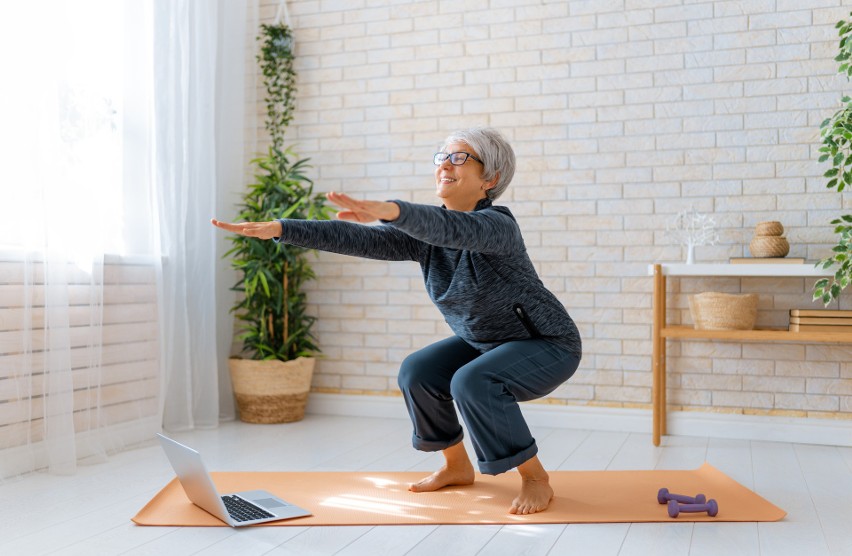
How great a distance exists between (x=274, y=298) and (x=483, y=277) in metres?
1.84

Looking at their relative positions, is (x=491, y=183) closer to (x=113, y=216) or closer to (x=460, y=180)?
(x=460, y=180)

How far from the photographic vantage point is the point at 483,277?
A: 2.44 metres

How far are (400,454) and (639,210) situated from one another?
5.05ft

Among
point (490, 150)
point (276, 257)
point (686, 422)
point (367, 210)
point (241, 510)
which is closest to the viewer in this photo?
point (367, 210)

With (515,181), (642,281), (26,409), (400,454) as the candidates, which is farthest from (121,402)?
(642,281)

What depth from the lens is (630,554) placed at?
2068 millimetres

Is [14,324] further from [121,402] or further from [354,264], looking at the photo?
[354,264]

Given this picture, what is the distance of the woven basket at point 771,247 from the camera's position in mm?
3406

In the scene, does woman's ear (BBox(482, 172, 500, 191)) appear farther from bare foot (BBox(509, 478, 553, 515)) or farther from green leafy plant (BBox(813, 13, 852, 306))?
green leafy plant (BBox(813, 13, 852, 306))

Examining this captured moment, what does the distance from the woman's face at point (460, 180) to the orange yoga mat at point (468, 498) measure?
2.91 ft

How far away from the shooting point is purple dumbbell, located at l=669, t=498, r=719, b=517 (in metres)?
2.35

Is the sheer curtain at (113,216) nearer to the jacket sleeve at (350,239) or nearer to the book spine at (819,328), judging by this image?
the jacket sleeve at (350,239)

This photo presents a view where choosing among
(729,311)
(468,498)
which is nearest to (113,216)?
(468,498)

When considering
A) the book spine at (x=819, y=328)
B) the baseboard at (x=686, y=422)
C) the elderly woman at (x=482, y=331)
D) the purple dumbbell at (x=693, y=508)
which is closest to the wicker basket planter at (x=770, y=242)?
the book spine at (x=819, y=328)
